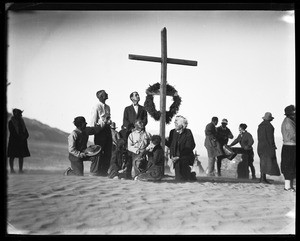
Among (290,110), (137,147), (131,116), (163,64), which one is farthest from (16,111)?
(290,110)

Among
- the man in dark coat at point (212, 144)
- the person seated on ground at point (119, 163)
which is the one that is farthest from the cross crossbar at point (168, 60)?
the person seated on ground at point (119, 163)

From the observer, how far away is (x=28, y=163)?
22.7ft

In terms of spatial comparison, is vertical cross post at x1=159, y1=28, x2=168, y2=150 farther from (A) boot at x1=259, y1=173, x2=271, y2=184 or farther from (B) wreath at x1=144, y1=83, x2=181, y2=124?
(A) boot at x1=259, y1=173, x2=271, y2=184

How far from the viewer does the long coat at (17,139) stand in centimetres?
680

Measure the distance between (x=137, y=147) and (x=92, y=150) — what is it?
825mm

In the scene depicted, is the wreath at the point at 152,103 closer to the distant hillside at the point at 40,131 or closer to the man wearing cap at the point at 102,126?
the man wearing cap at the point at 102,126

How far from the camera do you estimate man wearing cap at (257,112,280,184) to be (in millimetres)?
7160

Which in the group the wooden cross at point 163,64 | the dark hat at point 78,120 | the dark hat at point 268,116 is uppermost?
the wooden cross at point 163,64

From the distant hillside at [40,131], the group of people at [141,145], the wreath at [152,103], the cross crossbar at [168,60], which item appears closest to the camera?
the distant hillside at [40,131]

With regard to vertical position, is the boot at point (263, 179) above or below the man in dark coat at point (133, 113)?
below

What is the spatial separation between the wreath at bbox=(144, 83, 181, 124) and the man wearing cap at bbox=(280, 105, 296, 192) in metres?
2.01

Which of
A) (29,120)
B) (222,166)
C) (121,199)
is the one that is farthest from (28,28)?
(222,166)

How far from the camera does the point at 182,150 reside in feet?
23.8
